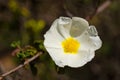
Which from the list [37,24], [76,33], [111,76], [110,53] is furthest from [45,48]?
[110,53]

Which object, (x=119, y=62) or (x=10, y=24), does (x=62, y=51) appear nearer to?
(x=119, y=62)

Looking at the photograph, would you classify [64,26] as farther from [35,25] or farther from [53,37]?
[35,25]

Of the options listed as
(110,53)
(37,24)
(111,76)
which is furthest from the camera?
(110,53)

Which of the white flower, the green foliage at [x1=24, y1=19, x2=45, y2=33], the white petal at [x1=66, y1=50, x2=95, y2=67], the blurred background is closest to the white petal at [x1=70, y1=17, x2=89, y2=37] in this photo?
the white flower

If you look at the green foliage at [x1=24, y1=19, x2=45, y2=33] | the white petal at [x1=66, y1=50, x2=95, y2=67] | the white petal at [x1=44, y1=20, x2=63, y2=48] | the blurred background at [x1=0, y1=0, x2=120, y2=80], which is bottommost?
the blurred background at [x1=0, y1=0, x2=120, y2=80]

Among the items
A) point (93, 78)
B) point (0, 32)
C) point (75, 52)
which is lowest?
point (93, 78)

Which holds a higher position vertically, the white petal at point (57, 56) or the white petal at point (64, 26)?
the white petal at point (64, 26)

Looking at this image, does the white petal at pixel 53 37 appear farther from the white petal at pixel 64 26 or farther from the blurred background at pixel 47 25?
the blurred background at pixel 47 25

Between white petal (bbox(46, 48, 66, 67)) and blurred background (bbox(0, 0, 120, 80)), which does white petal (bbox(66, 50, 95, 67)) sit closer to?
white petal (bbox(46, 48, 66, 67))

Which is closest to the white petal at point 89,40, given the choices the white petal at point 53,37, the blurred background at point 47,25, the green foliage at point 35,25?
the white petal at point 53,37
